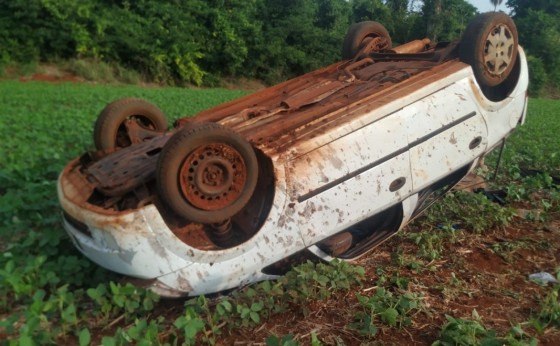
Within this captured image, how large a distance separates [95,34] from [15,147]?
22876 mm

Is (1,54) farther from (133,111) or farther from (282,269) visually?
A: (282,269)

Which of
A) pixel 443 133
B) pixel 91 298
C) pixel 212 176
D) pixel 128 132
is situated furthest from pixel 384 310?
pixel 128 132

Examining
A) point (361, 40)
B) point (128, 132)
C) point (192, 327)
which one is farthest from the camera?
point (361, 40)

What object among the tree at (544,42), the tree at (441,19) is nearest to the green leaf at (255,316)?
the tree at (441,19)

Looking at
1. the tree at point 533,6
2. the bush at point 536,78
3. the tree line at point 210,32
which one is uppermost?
the tree line at point 210,32

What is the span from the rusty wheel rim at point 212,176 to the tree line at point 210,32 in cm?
2563

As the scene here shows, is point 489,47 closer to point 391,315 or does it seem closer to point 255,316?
point 391,315

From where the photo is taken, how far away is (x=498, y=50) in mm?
4250

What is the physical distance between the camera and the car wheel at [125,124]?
408 cm

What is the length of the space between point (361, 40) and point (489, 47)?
149 cm

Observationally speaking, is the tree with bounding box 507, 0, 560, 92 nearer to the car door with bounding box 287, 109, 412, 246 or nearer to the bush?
the bush

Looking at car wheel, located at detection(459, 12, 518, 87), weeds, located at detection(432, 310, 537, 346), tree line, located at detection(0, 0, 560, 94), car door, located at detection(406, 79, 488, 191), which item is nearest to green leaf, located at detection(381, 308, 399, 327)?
weeds, located at detection(432, 310, 537, 346)

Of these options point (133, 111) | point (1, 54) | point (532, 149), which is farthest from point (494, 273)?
point (1, 54)

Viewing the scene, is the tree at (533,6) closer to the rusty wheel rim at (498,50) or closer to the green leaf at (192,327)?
the rusty wheel rim at (498,50)
